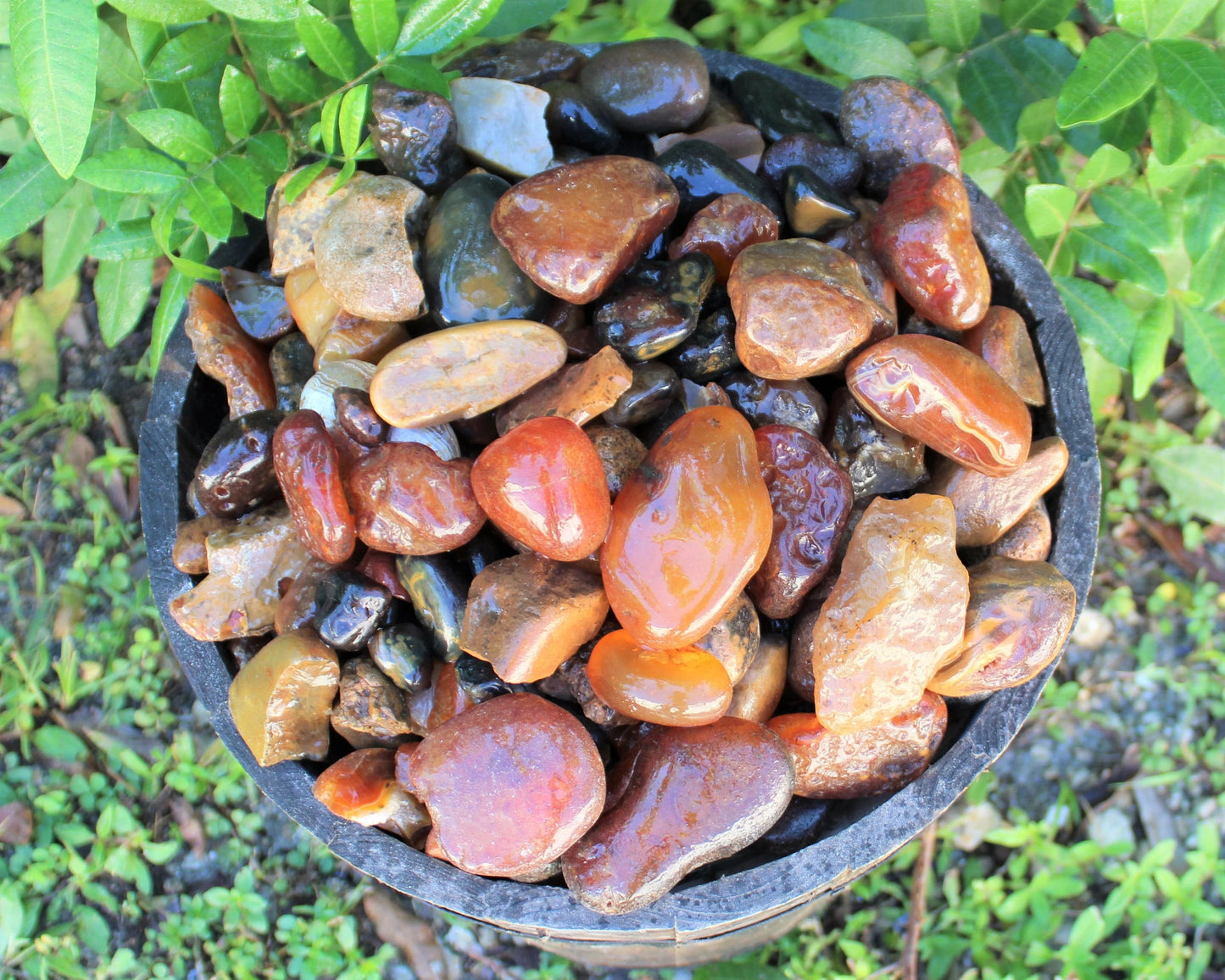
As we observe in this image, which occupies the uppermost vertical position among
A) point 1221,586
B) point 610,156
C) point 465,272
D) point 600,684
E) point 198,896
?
point 610,156

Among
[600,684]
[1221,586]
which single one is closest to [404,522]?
[600,684]

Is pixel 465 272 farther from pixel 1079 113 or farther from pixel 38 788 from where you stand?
pixel 38 788

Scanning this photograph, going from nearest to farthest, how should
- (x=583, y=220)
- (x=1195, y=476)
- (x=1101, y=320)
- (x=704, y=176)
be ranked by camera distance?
1. (x=583, y=220)
2. (x=704, y=176)
3. (x=1101, y=320)
4. (x=1195, y=476)

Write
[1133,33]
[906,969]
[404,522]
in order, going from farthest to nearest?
[906,969] → [1133,33] → [404,522]

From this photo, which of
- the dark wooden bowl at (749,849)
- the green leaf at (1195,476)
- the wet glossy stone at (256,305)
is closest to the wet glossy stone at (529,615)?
the dark wooden bowl at (749,849)

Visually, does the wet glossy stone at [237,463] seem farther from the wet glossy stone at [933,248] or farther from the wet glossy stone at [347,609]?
the wet glossy stone at [933,248]

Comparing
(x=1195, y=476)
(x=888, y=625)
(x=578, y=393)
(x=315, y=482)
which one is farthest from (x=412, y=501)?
(x=1195, y=476)

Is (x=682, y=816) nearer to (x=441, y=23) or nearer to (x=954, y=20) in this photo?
(x=441, y=23)
